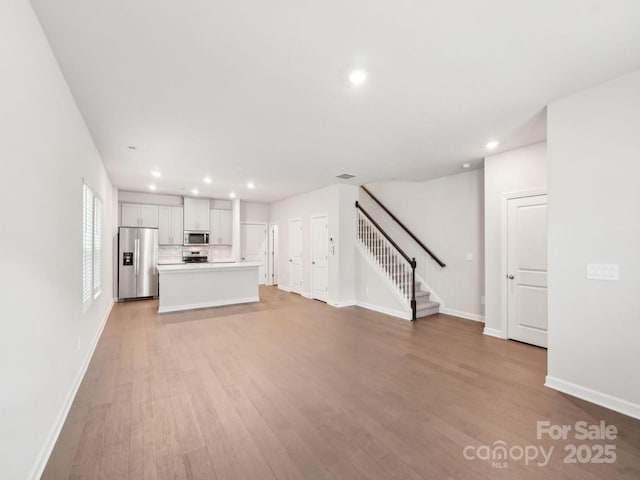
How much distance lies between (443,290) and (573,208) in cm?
337

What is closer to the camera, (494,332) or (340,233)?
(494,332)

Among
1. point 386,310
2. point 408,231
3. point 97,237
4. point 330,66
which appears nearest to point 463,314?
point 386,310

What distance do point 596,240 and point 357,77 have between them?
2.55m

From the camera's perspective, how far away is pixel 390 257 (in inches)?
232

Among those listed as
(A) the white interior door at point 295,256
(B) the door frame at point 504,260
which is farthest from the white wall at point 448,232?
(A) the white interior door at point 295,256

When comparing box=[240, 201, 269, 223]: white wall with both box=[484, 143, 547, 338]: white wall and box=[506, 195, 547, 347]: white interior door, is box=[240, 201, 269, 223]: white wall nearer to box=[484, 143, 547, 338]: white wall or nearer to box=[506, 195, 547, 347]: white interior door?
box=[484, 143, 547, 338]: white wall

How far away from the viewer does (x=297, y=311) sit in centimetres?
587

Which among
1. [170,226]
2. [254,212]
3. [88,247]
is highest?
[254,212]

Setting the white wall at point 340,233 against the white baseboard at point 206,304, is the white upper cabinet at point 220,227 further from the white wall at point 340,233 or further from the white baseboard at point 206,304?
the white wall at point 340,233

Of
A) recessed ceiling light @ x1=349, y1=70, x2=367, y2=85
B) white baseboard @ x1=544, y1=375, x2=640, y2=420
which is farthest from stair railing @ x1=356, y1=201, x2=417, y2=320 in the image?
recessed ceiling light @ x1=349, y1=70, x2=367, y2=85

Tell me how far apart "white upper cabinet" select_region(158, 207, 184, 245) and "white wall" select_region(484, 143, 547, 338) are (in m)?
7.56

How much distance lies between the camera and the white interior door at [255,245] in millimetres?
9109

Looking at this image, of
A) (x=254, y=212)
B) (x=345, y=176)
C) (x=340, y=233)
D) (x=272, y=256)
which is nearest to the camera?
(x=345, y=176)

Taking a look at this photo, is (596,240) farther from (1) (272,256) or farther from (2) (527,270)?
(1) (272,256)
